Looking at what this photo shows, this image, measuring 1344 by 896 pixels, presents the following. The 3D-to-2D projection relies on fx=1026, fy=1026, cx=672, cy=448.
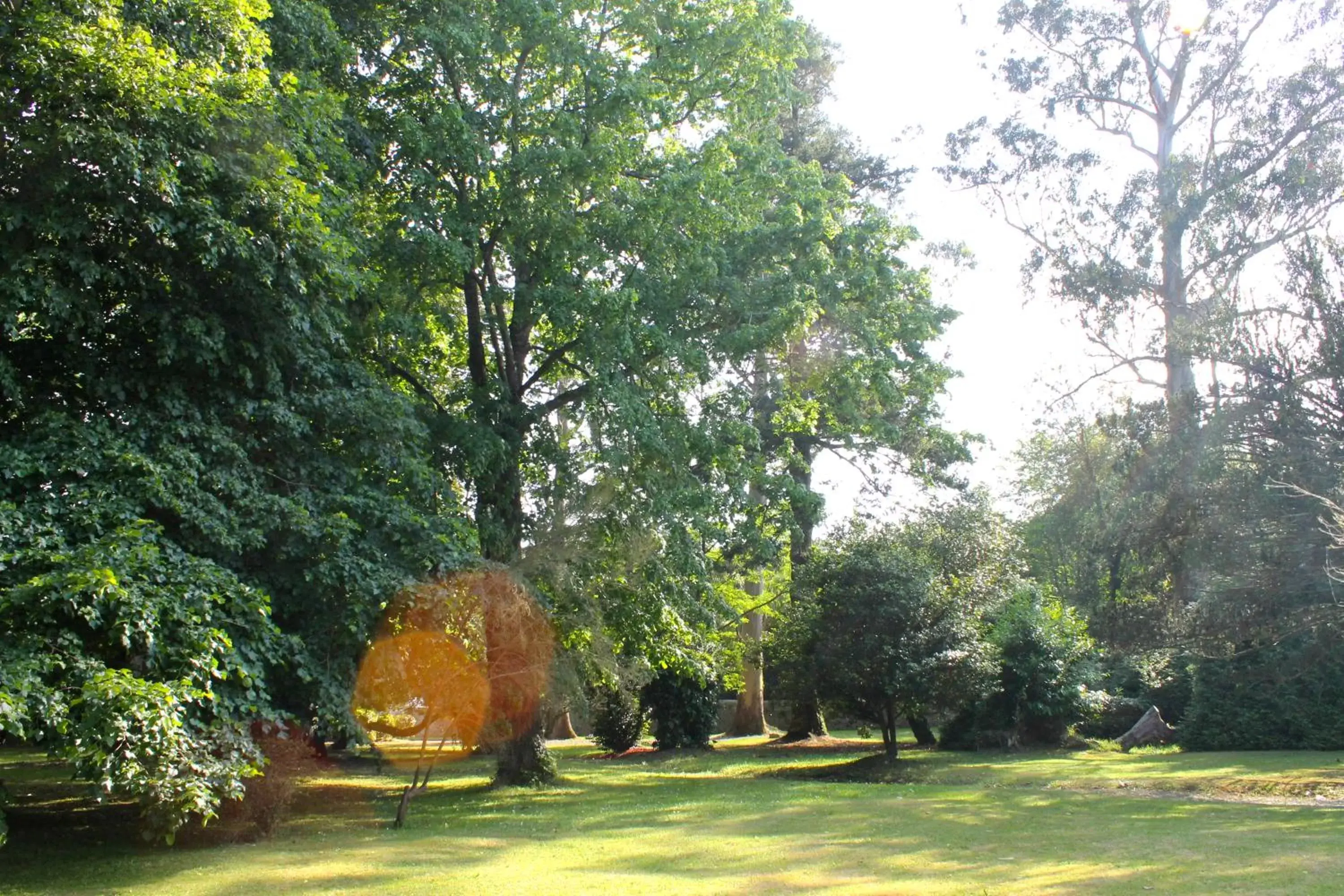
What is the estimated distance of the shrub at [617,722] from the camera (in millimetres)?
26734

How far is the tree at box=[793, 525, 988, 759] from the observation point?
792 inches

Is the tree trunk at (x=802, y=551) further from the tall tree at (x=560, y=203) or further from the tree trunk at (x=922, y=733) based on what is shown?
the tall tree at (x=560, y=203)

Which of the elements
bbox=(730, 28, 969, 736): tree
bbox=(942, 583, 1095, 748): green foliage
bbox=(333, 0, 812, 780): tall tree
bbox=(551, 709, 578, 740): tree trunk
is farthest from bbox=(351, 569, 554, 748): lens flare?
bbox=(551, 709, 578, 740): tree trunk

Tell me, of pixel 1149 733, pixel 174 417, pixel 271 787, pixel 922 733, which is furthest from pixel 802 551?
pixel 174 417

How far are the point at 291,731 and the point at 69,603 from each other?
4788 mm

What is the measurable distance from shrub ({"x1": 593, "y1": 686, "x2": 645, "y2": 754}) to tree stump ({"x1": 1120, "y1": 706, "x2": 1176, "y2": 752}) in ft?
39.3

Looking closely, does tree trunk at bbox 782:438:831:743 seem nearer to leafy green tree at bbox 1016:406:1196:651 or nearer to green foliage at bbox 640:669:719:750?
green foliage at bbox 640:669:719:750

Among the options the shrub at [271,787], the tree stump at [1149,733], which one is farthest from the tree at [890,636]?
the shrub at [271,787]

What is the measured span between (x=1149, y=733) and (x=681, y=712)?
38.0 ft

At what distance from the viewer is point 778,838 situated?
468 inches

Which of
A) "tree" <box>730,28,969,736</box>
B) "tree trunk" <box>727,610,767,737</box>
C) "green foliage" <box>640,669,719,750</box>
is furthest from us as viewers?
"tree trunk" <box>727,610,767,737</box>

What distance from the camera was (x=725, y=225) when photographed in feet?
58.8

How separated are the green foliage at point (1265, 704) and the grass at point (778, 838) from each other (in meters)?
1.26

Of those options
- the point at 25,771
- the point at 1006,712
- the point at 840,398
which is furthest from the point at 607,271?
the point at 25,771
